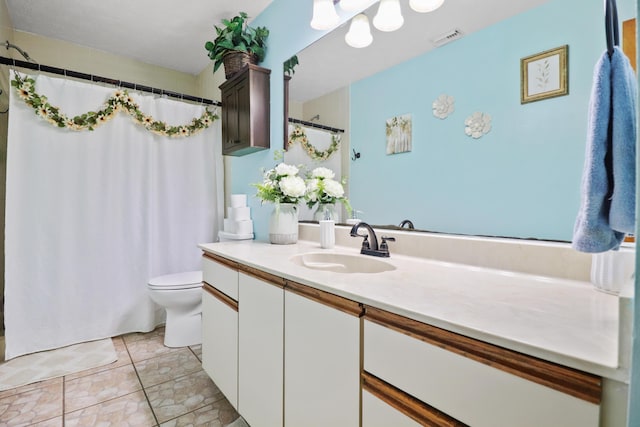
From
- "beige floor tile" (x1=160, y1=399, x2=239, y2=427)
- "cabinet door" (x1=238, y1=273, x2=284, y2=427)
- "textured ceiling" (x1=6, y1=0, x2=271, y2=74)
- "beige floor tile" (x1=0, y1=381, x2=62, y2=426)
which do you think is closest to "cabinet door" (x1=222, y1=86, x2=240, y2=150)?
"textured ceiling" (x1=6, y1=0, x2=271, y2=74)

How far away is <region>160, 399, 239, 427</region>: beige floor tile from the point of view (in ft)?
4.79

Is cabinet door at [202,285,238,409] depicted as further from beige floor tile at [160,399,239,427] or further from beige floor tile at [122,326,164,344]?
beige floor tile at [122,326,164,344]

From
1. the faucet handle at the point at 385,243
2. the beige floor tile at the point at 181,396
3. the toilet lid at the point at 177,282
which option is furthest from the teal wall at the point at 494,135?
the toilet lid at the point at 177,282

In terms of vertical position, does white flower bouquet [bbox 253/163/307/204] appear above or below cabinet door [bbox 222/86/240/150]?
below

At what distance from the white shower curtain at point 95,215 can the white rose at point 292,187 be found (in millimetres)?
1391

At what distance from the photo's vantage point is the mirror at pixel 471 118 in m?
0.88

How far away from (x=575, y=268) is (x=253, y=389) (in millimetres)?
1210

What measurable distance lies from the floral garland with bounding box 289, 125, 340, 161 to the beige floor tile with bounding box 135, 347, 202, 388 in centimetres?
155

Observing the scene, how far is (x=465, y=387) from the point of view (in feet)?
1.89

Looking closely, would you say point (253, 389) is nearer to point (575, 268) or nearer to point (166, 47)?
point (575, 268)

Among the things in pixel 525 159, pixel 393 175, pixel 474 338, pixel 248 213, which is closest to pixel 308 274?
pixel 474 338

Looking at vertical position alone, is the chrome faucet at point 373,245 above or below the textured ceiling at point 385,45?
below

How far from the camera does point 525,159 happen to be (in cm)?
94

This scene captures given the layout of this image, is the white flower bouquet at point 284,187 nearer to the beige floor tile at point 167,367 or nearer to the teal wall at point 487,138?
the teal wall at point 487,138
